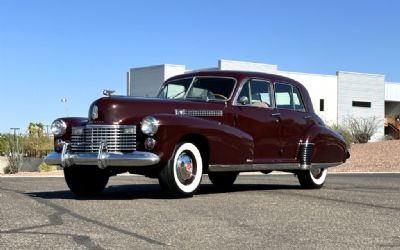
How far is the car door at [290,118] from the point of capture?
1116 centimetres

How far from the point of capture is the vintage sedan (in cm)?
892

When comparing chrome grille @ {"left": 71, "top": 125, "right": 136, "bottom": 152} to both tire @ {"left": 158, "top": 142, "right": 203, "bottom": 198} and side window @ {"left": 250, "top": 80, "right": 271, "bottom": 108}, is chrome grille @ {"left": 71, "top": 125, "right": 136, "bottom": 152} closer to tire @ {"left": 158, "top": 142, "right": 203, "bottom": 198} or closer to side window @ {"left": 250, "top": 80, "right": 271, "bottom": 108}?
tire @ {"left": 158, "top": 142, "right": 203, "bottom": 198}

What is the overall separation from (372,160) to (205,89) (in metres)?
19.6

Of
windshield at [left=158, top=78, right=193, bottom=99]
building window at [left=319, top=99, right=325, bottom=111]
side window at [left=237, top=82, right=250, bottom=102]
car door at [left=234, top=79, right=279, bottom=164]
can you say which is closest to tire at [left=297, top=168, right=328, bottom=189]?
car door at [left=234, top=79, right=279, bottom=164]

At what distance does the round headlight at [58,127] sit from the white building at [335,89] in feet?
123

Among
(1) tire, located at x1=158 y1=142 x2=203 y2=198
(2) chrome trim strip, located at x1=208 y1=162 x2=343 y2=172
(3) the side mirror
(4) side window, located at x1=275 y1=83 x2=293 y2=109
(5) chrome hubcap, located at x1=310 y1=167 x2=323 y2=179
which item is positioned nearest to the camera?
(1) tire, located at x1=158 y1=142 x2=203 y2=198

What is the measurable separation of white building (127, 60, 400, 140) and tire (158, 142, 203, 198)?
3799 cm

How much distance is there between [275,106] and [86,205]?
420cm

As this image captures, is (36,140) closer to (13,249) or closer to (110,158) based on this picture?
(110,158)

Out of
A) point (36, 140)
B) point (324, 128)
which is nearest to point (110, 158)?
point (324, 128)

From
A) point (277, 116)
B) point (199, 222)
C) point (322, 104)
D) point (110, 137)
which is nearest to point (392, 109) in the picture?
point (322, 104)

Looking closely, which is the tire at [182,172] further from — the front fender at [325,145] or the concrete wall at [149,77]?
the concrete wall at [149,77]

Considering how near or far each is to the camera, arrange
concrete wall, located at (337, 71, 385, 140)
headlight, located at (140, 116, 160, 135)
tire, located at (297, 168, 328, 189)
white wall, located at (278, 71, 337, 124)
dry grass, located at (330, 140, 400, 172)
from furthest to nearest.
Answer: concrete wall, located at (337, 71, 385, 140), white wall, located at (278, 71, 337, 124), dry grass, located at (330, 140, 400, 172), tire, located at (297, 168, 328, 189), headlight, located at (140, 116, 160, 135)

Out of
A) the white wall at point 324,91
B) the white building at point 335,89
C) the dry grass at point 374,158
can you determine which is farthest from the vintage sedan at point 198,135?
the white wall at point 324,91
